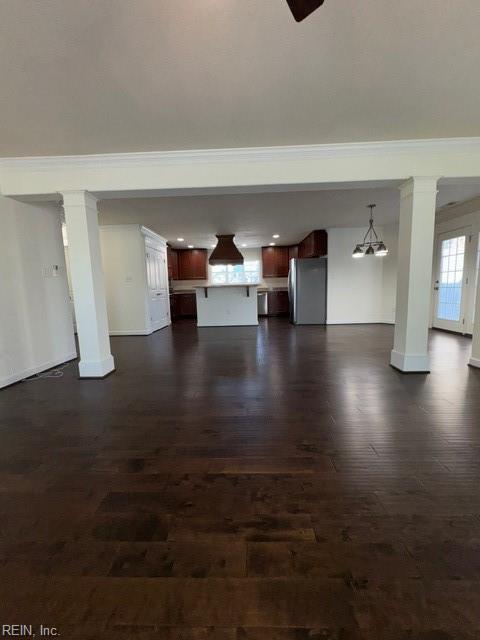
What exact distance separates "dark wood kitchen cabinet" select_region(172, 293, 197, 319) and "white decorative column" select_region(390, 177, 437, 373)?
6.39 m

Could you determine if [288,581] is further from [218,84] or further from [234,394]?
[218,84]

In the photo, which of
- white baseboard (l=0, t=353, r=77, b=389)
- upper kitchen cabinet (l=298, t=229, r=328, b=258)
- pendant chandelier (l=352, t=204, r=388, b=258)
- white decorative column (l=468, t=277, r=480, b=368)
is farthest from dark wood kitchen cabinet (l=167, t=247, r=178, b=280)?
white decorative column (l=468, t=277, r=480, b=368)

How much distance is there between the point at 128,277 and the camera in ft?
18.4

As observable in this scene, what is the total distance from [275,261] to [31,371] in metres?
6.86

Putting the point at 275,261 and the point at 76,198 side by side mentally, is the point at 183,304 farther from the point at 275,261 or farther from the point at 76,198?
the point at 76,198

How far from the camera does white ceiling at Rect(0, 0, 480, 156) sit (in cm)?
137

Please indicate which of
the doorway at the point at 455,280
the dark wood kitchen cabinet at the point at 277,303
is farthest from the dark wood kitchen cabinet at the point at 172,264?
the doorway at the point at 455,280

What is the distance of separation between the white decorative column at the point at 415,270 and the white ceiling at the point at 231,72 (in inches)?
20.3

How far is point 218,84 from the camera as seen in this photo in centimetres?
180

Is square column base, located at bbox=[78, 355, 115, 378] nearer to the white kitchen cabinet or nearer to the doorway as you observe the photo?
the white kitchen cabinet

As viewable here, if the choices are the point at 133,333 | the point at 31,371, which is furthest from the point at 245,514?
the point at 133,333

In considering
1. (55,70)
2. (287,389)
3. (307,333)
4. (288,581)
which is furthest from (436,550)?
(307,333)

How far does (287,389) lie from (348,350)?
74.3 inches

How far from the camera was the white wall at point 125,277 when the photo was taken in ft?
18.1
